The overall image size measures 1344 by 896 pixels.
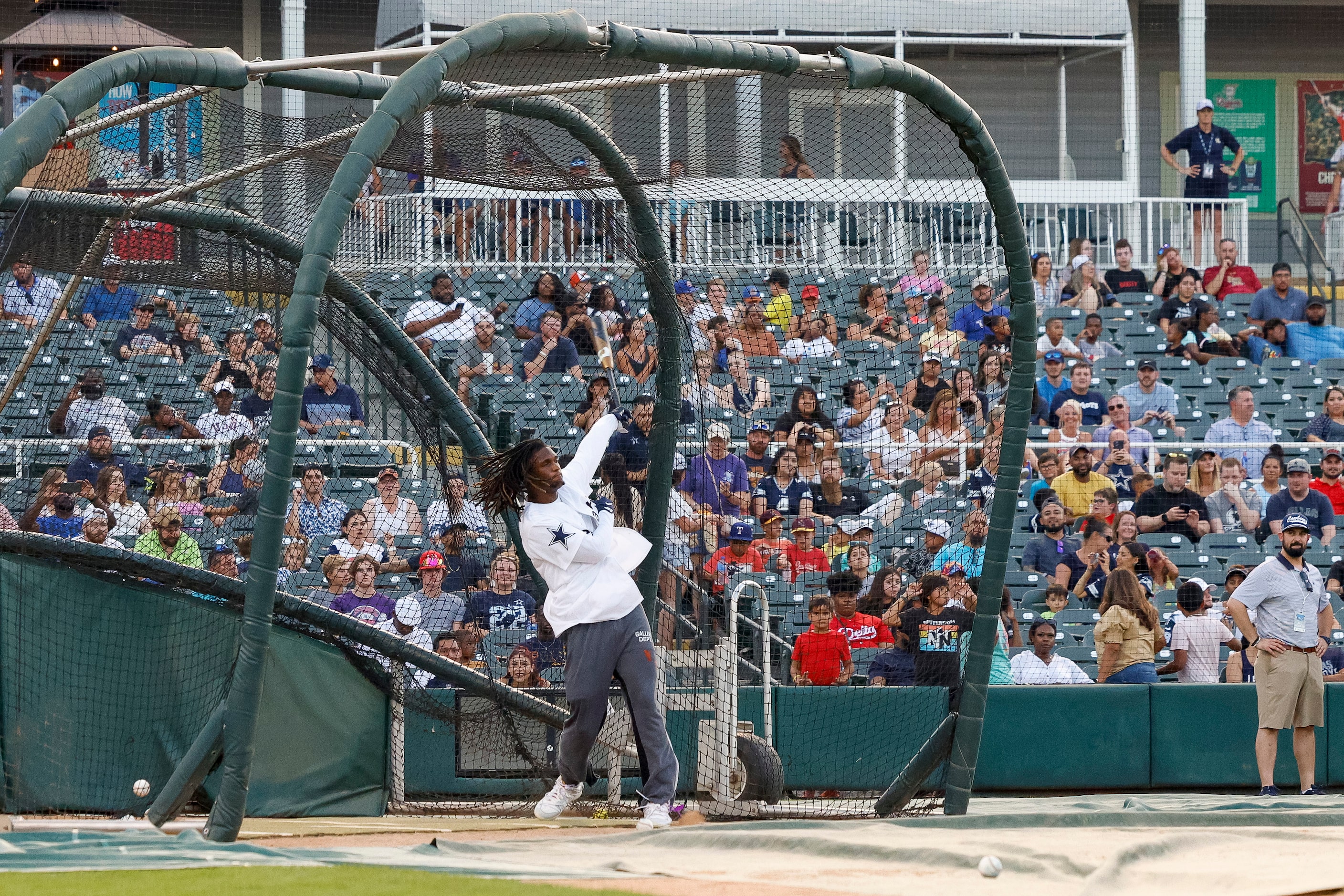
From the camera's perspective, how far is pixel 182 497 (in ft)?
30.1

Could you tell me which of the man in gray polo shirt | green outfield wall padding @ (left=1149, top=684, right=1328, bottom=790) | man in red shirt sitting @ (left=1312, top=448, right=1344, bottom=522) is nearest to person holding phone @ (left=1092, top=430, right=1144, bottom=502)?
man in red shirt sitting @ (left=1312, top=448, right=1344, bottom=522)

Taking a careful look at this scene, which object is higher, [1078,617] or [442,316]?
[442,316]

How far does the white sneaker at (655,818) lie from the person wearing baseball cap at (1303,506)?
24.2 feet

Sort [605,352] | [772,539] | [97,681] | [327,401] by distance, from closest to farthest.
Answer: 1. [97,681]
2. [605,352]
3. [772,539]
4. [327,401]

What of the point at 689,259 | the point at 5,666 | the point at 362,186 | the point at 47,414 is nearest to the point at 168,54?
the point at 362,186

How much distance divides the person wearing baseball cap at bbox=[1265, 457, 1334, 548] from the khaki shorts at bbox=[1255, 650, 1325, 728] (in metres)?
2.70

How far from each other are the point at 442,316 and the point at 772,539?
8.27 feet

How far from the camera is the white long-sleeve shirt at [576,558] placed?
22.5ft

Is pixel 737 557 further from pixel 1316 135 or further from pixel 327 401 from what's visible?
pixel 1316 135

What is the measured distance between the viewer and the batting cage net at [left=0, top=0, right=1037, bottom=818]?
7453 mm

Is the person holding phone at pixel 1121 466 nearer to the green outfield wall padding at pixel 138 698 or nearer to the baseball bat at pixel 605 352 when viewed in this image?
the baseball bat at pixel 605 352

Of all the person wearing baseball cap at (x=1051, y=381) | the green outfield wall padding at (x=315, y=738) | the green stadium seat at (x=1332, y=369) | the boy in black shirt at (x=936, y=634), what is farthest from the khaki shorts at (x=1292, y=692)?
the green stadium seat at (x=1332, y=369)

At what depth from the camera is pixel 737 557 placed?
9828 millimetres

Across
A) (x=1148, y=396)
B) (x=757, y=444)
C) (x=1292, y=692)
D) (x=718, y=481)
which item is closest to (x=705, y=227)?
(x=718, y=481)
